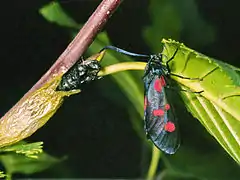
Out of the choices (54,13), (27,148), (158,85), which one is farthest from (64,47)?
(27,148)

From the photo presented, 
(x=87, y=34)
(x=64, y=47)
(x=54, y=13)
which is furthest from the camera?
(x=64, y=47)

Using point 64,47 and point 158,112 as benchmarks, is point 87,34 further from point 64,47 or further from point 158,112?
point 64,47

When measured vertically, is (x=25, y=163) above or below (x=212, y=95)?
below

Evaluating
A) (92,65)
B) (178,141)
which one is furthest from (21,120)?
(178,141)

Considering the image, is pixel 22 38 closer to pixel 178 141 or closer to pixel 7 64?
pixel 7 64

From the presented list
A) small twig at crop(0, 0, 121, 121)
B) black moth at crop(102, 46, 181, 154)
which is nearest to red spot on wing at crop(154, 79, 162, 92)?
black moth at crop(102, 46, 181, 154)

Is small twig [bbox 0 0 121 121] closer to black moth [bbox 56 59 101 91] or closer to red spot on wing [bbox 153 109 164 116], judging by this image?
black moth [bbox 56 59 101 91]
